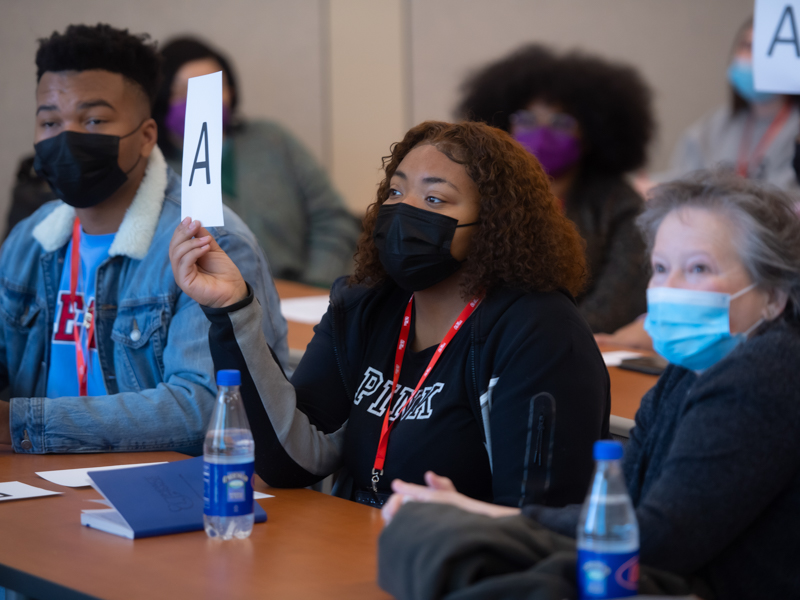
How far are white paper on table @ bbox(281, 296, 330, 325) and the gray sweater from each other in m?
2.11

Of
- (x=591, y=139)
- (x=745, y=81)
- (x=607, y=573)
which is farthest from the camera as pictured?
(x=745, y=81)

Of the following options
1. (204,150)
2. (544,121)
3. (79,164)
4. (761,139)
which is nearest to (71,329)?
(79,164)

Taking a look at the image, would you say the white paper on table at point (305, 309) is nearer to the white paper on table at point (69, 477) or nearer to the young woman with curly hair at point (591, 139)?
the young woman with curly hair at point (591, 139)

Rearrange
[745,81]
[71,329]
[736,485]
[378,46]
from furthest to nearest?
[378,46] → [745,81] → [71,329] → [736,485]

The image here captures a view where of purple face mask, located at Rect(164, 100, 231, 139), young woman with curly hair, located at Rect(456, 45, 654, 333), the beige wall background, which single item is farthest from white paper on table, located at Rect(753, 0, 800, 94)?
the beige wall background

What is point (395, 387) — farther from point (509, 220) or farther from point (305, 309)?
point (305, 309)

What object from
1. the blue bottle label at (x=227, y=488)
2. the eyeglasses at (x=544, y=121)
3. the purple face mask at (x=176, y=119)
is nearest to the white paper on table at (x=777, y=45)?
the blue bottle label at (x=227, y=488)

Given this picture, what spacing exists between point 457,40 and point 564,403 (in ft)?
15.8

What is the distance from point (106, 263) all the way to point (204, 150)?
791mm

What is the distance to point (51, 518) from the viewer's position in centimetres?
153

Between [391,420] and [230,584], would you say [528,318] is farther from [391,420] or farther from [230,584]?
[230,584]

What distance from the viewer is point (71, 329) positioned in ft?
7.63

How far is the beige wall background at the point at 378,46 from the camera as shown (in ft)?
17.8

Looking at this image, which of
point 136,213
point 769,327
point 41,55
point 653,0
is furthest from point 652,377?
point 653,0
